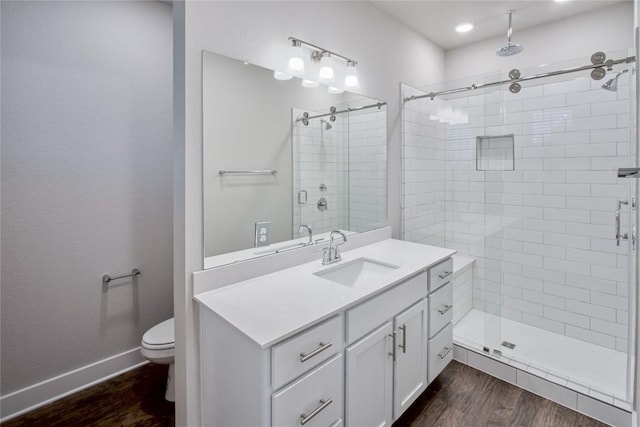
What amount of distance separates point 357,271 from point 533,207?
182 cm

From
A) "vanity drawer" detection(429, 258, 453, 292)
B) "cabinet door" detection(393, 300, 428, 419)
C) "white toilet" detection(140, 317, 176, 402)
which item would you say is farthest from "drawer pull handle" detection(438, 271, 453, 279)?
"white toilet" detection(140, 317, 176, 402)

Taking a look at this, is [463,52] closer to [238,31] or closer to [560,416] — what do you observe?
[238,31]

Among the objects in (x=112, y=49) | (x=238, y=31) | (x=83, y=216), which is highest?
(x=112, y=49)

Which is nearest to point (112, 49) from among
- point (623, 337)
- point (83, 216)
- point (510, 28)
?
point (83, 216)

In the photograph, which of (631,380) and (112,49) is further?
(112,49)

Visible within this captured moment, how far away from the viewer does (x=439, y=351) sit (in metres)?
2.01

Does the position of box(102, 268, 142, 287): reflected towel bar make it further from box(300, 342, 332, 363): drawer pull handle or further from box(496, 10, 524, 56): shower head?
box(496, 10, 524, 56): shower head

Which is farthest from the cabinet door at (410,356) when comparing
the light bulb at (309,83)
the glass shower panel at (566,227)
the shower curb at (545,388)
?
the light bulb at (309,83)

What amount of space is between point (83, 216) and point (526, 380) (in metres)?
2.99

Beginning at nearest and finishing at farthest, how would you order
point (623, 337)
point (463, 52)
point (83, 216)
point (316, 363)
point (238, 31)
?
point (316, 363)
point (238, 31)
point (83, 216)
point (623, 337)
point (463, 52)

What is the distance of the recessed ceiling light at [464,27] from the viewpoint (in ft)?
9.09

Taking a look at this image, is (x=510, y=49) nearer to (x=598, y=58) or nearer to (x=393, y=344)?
(x=598, y=58)

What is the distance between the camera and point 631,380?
6.03 ft

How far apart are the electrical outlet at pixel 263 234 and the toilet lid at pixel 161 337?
2.59ft
